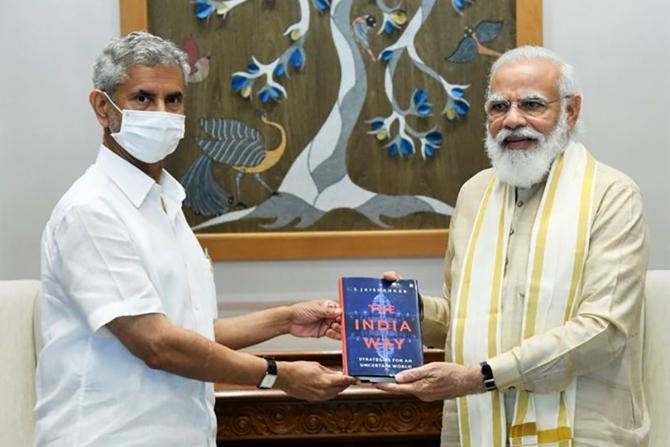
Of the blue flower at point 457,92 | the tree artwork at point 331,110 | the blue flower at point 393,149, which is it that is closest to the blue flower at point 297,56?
the tree artwork at point 331,110

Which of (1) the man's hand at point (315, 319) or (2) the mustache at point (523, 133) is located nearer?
(2) the mustache at point (523, 133)

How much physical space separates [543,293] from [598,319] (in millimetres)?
162

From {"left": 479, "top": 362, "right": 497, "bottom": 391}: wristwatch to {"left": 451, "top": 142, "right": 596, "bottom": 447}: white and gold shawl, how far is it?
0.33 ft

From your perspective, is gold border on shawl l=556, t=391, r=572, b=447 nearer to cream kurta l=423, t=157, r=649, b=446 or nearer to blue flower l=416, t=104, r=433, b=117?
cream kurta l=423, t=157, r=649, b=446

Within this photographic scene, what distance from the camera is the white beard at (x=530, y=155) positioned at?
9.69 ft

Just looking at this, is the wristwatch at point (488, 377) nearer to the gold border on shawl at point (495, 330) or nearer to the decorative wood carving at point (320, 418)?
the gold border on shawl at point (495, 330)

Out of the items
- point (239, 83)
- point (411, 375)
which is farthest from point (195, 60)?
point (411, 375)

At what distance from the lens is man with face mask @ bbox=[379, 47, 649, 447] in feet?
9.12

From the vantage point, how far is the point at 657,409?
3.19 meters

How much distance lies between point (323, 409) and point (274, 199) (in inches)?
34.3

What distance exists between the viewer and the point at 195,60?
152 inches

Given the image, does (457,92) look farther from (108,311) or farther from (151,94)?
(108,311)

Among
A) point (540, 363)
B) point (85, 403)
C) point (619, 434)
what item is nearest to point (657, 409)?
point (619, 434)

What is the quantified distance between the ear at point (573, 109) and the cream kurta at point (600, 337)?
0.15 metres
